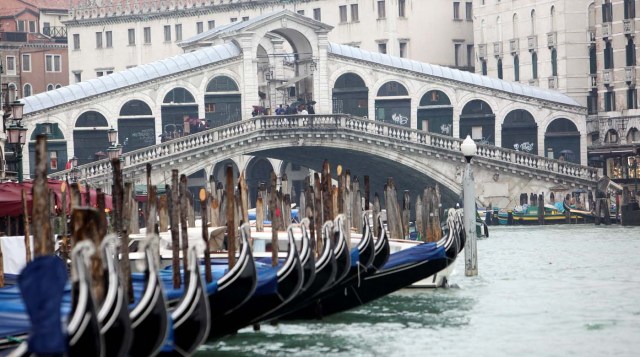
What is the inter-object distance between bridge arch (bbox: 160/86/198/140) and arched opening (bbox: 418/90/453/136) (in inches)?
251

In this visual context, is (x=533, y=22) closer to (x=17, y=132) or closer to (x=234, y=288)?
(x=17, y=132)

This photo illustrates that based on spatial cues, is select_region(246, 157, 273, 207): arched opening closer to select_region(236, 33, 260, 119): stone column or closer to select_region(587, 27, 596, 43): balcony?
select_region(236, 33, 260, 119): stone column

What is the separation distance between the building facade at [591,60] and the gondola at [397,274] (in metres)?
25.4

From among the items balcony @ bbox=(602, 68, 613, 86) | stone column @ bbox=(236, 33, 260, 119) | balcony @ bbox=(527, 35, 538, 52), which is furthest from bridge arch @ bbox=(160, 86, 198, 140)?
balcony @ bbox=(602, 68, 613, 86)

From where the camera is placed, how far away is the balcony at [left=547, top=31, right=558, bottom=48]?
51.4 m

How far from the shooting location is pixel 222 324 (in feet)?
54.3

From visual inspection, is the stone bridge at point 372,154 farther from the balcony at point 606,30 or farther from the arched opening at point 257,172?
the arched opening at point 257,172

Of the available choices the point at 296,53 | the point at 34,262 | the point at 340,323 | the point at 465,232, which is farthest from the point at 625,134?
the point at 34,262

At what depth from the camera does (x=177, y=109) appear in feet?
159

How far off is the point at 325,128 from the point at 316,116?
1.26 ft

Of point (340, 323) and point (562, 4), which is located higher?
point (562, 4)

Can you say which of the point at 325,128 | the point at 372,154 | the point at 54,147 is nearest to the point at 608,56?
the point at 372,154

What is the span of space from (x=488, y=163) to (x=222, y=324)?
99.8 feet

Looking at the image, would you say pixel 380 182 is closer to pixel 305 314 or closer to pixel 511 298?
pixel 511 298
